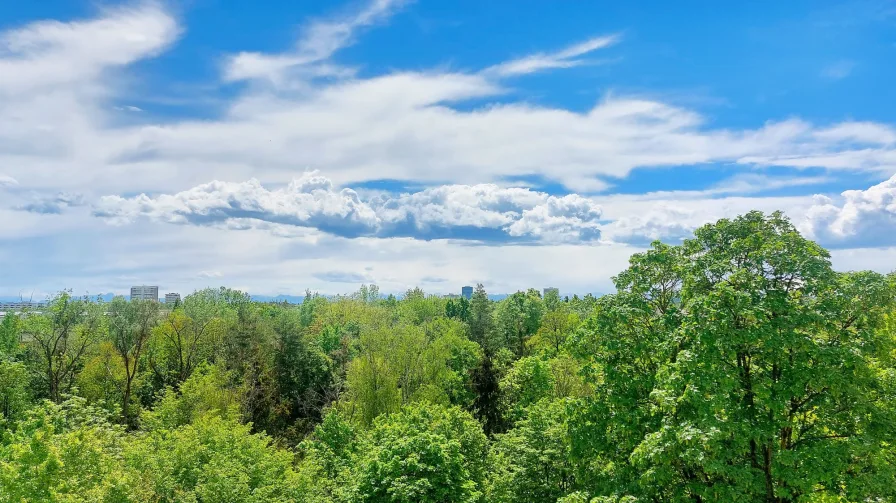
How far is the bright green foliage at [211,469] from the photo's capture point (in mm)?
23578

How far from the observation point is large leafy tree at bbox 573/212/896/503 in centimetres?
1443

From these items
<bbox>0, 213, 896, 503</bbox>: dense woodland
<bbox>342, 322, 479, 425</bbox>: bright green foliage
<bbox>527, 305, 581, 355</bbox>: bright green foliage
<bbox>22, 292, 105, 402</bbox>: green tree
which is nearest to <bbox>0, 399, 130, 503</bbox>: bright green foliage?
<bbox>0, 213, 896, 503</bbox>: dense woodland

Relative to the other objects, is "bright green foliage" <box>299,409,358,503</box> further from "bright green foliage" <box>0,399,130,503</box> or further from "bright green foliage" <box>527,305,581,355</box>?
"bright green foliage" <box>527,305,581,355</box>

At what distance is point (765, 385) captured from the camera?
15.5 m

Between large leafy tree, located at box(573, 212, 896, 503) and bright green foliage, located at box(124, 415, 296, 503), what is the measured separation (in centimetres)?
1548

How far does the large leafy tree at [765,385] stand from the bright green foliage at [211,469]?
15.5 meters

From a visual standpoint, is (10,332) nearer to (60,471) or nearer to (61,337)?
(61,337)

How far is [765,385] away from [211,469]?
887 inches

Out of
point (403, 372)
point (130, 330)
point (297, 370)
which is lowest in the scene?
point (297, 370)

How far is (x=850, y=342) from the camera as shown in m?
14.9

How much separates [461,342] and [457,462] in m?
34.2

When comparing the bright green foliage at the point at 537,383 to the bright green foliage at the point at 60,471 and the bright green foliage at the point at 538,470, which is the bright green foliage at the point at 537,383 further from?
the bright green foliage at the point at 60,471

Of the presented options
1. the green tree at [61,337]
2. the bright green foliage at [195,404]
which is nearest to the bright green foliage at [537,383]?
the bright green foliage at [195,404]

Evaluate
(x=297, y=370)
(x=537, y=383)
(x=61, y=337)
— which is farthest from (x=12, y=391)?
(x=537, y=383)
